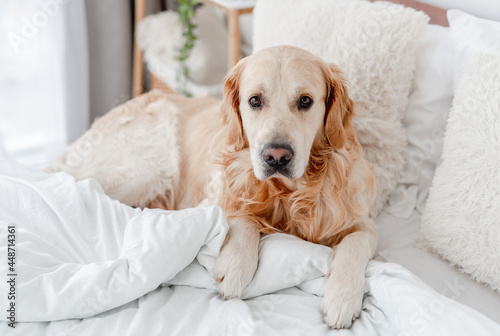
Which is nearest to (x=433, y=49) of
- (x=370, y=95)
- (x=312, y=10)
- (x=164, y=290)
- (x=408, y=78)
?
(x=408, y=78)

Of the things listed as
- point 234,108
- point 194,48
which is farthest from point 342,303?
point 194,48

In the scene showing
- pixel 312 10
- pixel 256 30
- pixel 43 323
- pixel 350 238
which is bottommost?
pixel 43 323

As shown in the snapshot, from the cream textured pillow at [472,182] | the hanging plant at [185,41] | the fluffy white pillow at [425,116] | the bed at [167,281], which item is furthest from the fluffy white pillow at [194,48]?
the cream textured pillow at [472,182]

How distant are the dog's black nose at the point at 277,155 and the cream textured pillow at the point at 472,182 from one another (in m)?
0.54

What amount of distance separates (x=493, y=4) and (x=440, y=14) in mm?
189

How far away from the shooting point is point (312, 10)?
1.73m

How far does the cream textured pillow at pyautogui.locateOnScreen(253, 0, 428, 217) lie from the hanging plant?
1197mm

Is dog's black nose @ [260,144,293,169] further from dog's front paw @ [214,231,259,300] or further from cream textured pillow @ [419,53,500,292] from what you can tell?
cream textured pillow @ [419,53,500,292]

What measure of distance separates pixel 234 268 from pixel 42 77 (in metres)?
2.41

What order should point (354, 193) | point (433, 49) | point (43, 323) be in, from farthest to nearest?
point (433, 49) < point (354, 193) < point (43, 323)

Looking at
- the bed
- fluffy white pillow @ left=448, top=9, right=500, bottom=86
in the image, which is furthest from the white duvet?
A: fluffy white pillow @ left=448, top=9, right=500, bottom=86

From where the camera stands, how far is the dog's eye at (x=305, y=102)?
1319 mm

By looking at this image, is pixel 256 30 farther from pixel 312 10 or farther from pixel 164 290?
pixel 164 290

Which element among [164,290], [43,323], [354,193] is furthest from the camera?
[354,193]
